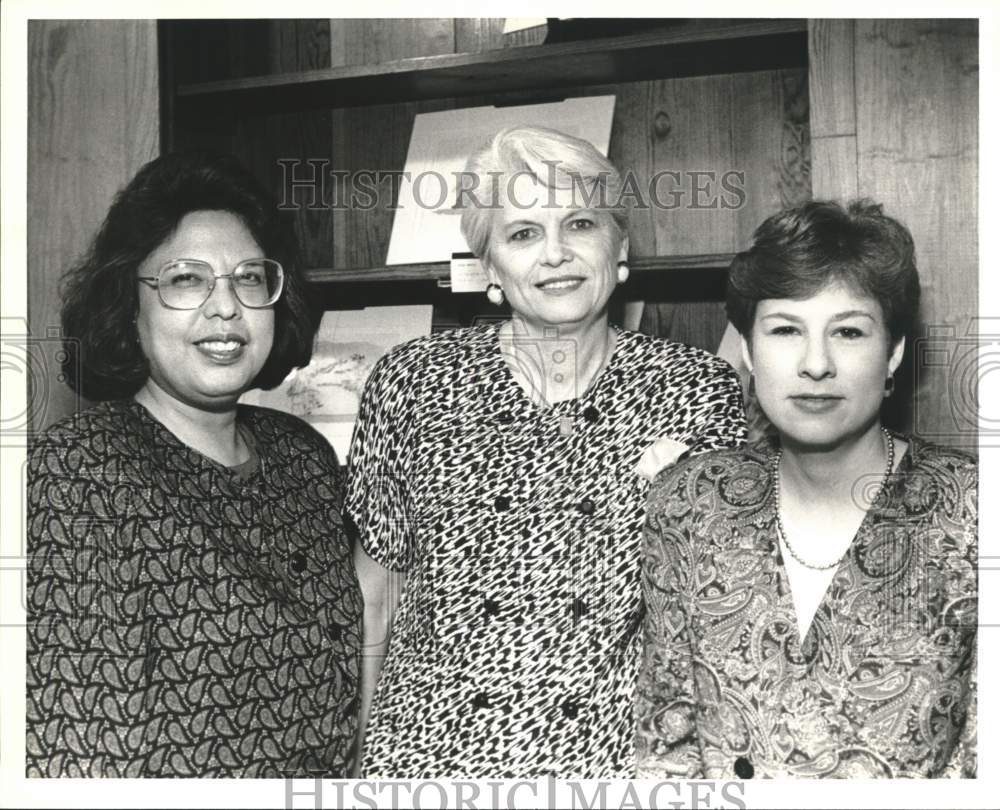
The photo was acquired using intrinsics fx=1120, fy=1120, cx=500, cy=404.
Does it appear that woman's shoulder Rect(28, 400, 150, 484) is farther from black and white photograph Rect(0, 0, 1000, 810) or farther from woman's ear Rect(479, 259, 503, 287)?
woman's ear Rect(479, 259, 503, 287)

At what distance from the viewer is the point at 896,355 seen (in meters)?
1.91

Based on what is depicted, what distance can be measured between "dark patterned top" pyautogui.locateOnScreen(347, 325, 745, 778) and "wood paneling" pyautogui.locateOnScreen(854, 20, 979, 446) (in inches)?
15.1

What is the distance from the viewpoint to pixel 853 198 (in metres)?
2.02

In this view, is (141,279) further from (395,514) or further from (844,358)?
(844,358)

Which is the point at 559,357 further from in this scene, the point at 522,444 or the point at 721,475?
the point at 721,475

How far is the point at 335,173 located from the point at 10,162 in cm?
63

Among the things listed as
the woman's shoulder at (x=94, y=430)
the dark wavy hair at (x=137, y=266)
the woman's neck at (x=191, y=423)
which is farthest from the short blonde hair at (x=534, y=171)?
the woman's shoulder at (x=94, y=430)

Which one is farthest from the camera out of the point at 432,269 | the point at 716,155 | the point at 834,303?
the point at 716,155

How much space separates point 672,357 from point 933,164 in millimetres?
579

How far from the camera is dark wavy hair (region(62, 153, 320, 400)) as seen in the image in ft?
6.60

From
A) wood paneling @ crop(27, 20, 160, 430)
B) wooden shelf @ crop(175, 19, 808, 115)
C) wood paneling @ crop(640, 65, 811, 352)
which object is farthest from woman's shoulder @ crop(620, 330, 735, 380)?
wood paneling @ crop(27, 20, 160, 430)

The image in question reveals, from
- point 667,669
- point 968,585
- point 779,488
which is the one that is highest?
point 779,488

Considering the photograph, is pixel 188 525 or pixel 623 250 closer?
pixel 188 525

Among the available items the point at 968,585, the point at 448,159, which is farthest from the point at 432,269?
the point at 968,585
